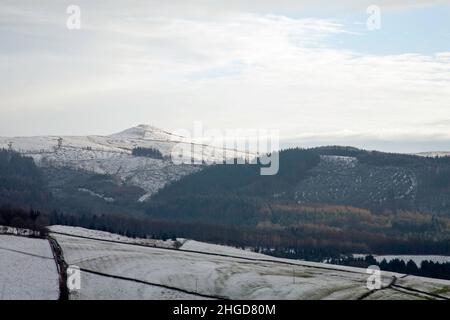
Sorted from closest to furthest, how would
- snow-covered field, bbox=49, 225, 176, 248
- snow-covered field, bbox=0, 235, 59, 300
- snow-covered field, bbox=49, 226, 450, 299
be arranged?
snow-covered field, bbox=0, 235, 59, 300 → snow-covered field, bbox=49, 226, 450, 299 → snow-covered field, bbox=49, 225, 176, 248

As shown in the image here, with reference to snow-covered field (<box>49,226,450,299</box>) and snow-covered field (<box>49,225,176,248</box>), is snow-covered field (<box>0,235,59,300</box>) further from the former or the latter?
snow-covered field (<box>49,225,176,248</box>)

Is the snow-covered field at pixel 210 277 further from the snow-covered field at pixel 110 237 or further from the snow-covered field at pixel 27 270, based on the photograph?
the snow-covered field at pixel 110 237

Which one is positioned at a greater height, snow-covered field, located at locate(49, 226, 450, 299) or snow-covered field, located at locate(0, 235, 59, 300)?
snow-covered field, located at locate(0, 235, 59, 300)

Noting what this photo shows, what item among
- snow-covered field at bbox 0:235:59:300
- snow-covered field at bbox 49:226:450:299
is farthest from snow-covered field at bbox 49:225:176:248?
snow-covered field at bbox 0:235:59:300

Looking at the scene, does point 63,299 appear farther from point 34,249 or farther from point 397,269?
point 397,269

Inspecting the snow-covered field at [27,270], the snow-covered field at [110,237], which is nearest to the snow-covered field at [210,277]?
the snow-covered field at [27,270]
